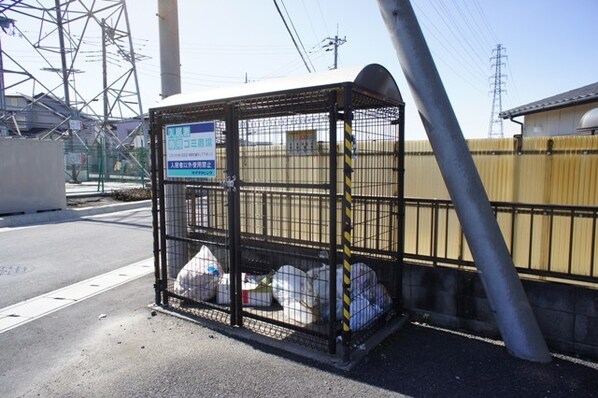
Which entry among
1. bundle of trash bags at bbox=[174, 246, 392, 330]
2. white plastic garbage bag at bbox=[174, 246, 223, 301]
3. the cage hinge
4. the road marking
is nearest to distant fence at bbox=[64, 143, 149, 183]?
→ the road marking

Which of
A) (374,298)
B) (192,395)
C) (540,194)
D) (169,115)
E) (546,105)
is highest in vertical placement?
(546,105)

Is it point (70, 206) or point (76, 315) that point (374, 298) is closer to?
point (76, 315)

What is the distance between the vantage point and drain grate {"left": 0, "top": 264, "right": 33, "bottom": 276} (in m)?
6.57

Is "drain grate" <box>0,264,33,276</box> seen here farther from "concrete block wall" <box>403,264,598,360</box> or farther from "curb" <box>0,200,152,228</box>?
"concrete block wall" <box>403,264,598,360</box>

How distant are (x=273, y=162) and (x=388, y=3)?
3068mm

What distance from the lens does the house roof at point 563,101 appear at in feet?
27.7

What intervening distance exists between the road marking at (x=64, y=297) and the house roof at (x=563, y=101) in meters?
9.45

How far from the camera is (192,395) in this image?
127 inches

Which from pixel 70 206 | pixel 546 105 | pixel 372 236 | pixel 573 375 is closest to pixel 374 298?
pixel 372 236

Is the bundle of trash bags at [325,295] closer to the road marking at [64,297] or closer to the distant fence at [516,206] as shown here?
the distant fence at [516,206]

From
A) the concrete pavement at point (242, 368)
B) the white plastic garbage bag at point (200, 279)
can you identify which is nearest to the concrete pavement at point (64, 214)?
the concrete pavement at point (242, 368)

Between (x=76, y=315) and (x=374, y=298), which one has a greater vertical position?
(x=374, y=298)

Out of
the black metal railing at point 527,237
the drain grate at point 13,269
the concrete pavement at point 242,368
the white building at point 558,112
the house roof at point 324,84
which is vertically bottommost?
the concrete pavement at point 242,368

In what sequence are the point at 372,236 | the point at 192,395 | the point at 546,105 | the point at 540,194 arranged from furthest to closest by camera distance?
1. the point at 546,105
2. the point at 372,236
3. the point at 540,194
4. the point at 192,395
